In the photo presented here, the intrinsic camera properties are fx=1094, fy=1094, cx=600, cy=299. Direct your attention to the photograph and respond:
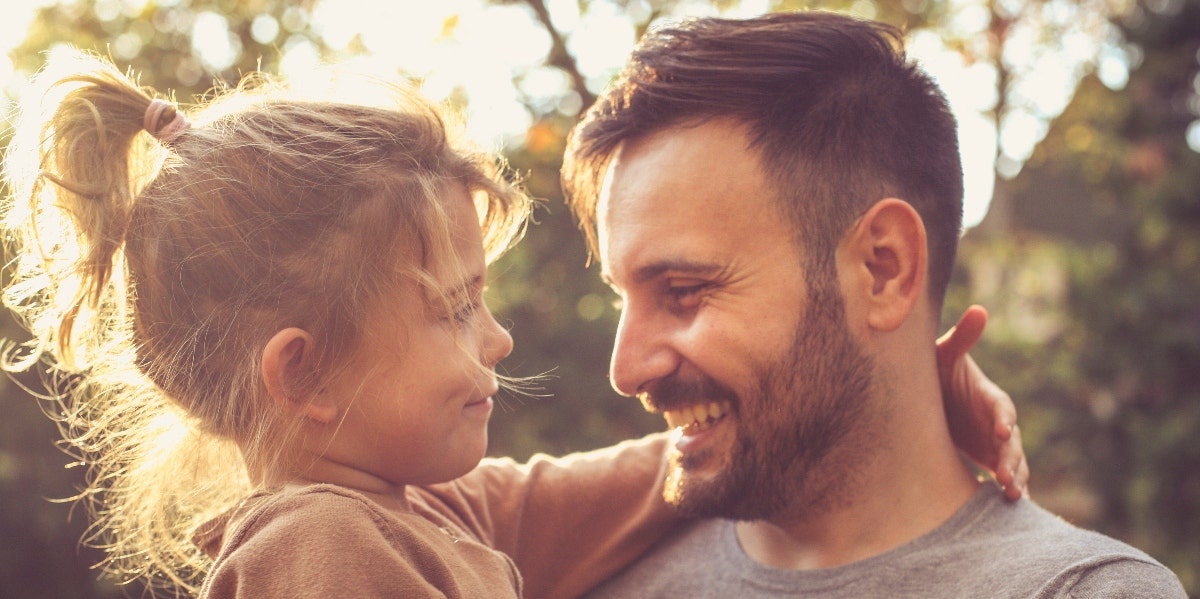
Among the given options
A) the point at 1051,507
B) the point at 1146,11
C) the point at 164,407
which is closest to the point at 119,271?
the point at 164,407

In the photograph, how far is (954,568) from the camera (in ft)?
6.84

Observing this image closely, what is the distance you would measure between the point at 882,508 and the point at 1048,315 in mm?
6614

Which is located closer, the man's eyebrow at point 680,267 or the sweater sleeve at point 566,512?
the man's eyebrow at point 680,267

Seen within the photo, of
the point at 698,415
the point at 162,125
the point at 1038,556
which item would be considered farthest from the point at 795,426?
the point at 162,125

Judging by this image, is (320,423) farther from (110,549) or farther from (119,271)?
(110,549)

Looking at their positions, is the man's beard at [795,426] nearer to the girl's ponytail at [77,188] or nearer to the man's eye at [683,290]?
the man's eye at [683,290]

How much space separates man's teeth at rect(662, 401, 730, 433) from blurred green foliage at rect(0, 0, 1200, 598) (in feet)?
9.81

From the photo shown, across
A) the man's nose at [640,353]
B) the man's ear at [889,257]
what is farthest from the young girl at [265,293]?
the man's ear at [889,257]

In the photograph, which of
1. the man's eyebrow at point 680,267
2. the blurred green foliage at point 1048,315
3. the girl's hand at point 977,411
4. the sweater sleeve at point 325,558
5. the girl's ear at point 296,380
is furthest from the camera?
the blurred green foliage at point 1048,315

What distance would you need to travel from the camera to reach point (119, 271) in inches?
73.8

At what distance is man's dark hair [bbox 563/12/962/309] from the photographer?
229 cm

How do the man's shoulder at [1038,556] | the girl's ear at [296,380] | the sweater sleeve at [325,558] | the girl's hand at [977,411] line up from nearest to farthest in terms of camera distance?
the sweater sleeve at [325,558], the girl's ear at [296,380], the man's shoulder at [1038,556], the girl's hand at [977,411]

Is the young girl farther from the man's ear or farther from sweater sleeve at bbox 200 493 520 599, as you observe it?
the man's ear

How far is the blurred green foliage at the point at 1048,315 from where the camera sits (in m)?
5.01
